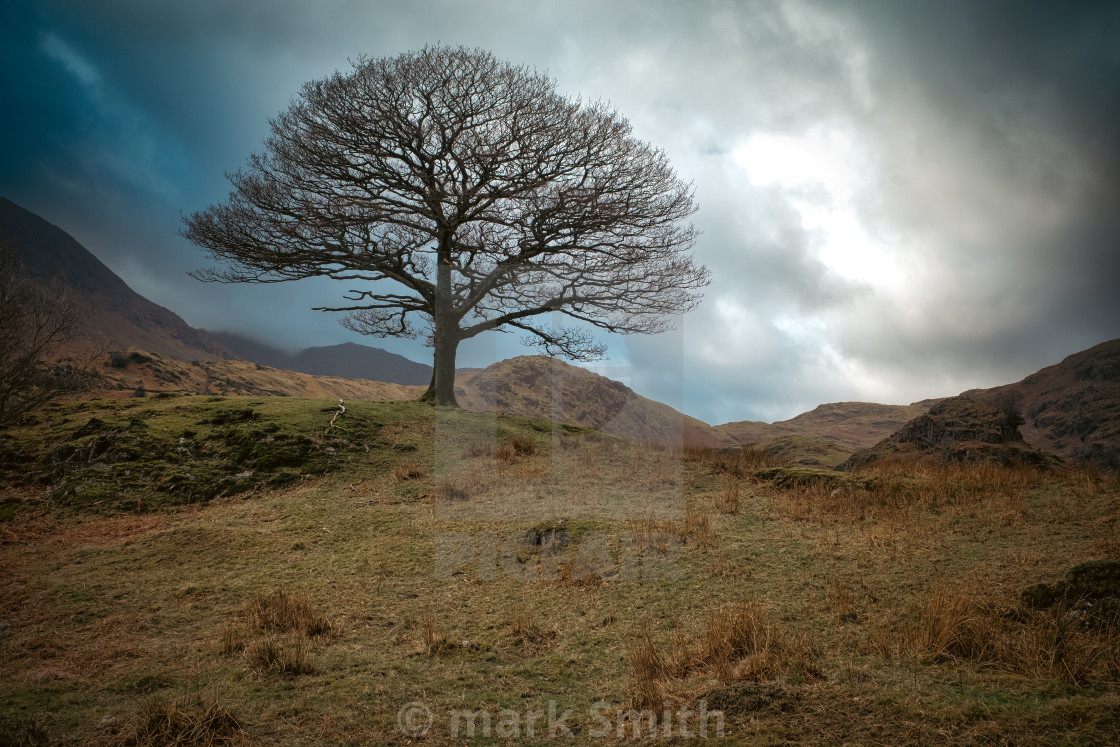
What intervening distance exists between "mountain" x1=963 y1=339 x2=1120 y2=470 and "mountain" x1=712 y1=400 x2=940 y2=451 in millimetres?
18717

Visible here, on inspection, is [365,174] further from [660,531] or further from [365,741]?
[365,741]

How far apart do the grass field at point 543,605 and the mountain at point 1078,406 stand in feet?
22.6

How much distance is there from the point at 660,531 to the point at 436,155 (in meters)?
12.8

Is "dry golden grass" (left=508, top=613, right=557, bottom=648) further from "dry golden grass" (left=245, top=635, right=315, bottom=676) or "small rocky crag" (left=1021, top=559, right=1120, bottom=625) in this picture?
"small rocky crag" (left=1021, top=559, right=1120, bottom=625)

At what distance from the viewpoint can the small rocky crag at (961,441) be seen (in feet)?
33.8

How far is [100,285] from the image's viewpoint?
112688 millimetres

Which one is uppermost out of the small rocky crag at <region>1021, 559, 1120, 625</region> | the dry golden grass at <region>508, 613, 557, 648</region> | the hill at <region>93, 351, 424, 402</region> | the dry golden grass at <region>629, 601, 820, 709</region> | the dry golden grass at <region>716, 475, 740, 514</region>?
the hill at <region>93, 351, 424, 402</region>

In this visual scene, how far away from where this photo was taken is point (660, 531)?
20.5 feet

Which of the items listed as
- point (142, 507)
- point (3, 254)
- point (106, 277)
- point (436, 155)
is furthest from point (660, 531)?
point (106, 277)

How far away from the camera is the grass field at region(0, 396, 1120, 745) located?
9.05 ft

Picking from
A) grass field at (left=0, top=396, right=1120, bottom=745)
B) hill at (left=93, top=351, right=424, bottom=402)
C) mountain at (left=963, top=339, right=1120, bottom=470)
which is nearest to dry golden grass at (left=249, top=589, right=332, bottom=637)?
grass field at (left=0, top=396, right=1120, bottom=745)

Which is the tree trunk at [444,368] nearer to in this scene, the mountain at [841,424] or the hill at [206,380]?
the hill at [206,380]

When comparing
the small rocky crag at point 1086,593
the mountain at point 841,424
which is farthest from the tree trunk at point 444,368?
the mountain at point 841,424

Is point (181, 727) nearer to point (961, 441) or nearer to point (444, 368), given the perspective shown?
point (961, 441)
